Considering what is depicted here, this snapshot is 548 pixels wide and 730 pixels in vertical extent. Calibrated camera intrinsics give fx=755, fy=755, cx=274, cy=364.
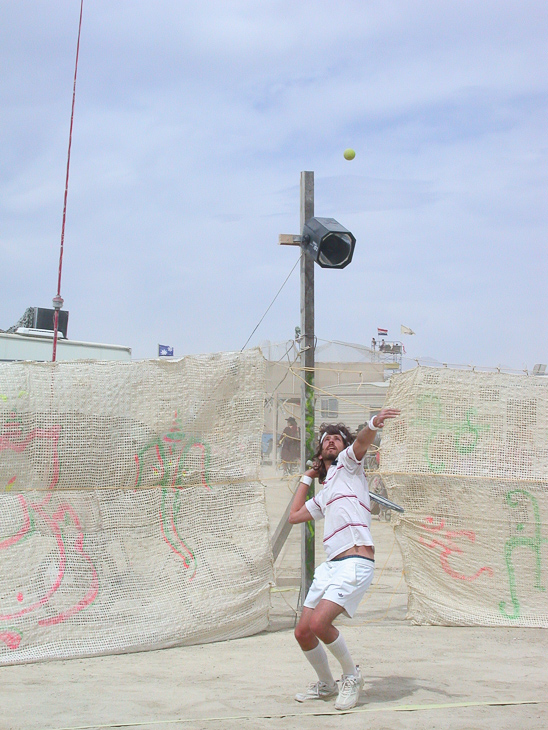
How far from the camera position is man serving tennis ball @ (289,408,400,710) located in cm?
426

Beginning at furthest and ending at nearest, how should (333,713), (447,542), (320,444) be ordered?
1. (447,542)
2. (320,444)
3. (333,713)

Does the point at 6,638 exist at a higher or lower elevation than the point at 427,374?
lower

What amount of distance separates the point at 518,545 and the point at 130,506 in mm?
3289

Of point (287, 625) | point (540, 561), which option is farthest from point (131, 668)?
point (540, 561)

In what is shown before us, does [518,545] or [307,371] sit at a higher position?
[307,371]

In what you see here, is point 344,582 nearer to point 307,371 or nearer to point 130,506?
point 130,506

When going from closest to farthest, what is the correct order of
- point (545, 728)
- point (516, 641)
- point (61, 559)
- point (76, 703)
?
point (545, 728), point (76, 703), point (61, 559), point (516, 641)

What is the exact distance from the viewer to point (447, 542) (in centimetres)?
640

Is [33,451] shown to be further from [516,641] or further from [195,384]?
[516,641]

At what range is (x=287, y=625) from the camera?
6.31m

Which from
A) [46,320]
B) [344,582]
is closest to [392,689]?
[344,582]

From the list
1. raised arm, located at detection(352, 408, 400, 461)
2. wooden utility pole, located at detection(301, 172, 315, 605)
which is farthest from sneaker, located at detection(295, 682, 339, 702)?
wooden utility pole, located at detection(301, 172, 315, 605)

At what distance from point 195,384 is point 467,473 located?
Result: 8.05 ft

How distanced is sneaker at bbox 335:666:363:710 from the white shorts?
1.14ft
